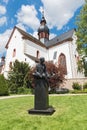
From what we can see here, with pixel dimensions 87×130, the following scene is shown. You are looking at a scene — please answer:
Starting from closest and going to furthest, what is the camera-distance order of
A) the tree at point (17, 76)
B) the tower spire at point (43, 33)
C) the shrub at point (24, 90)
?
the shrub at point (24, 90) → the tree at point (17, 76) → the tower spire at point (43, 33)

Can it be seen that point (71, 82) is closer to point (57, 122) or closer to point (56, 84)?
point (56, 84)

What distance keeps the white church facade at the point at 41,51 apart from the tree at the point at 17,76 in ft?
16.3

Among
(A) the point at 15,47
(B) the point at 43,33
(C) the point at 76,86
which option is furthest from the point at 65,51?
(B) the point at 43,33

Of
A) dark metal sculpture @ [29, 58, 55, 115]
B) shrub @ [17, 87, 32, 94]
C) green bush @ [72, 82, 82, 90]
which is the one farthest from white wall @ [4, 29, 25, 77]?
dark metal sculpture @ [29, 58, 55, 115]

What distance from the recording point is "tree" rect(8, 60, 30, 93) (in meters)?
28.1

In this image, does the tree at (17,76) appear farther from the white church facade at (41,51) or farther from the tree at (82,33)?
the tree at (82,33)

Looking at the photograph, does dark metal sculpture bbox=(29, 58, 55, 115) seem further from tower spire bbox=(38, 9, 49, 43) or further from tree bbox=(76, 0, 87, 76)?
tower spire bbox=(38, 9, 49, 43)

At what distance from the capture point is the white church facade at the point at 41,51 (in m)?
36.9

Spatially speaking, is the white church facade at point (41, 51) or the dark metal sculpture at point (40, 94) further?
the white church facade at point (41, 51)

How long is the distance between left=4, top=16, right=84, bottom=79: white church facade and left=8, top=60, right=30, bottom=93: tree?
498cm

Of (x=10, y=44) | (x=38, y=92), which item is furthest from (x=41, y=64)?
Answer: (x=10, y=44)

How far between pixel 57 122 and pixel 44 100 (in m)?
1.81

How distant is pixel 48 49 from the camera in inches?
1727

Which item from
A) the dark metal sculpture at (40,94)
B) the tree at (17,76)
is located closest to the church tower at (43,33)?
the tree at (17,76)
